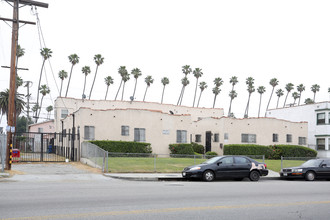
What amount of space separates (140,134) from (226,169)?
1565 cm

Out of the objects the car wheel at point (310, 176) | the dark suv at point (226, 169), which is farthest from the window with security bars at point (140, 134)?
the car wheel at point (310, 176)

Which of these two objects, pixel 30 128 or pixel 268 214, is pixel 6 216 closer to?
pixel 268 214

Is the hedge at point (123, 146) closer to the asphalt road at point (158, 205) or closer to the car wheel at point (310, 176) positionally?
the car wheel at point (310, 176)

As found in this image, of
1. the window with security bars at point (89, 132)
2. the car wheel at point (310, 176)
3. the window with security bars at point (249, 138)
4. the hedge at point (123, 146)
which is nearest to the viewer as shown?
the car wheel at point (310, 176)

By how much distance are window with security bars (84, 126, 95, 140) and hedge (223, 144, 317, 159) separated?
13.5 metres

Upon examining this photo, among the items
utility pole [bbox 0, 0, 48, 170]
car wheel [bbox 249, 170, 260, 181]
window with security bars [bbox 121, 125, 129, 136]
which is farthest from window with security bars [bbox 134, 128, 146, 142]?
car wheel [bbox 249, 170, 260, 181]

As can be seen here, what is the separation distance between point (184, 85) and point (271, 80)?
67.9 feet

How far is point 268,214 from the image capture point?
8.58 meters

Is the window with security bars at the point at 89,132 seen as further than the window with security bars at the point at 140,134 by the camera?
No

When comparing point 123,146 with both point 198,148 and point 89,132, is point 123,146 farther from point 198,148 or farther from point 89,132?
point 198,148

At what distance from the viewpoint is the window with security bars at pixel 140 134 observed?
32906 millimetres

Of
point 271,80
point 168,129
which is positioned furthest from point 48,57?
point 271,80

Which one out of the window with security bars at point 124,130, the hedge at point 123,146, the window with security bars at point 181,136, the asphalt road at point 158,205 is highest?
the window with security bars at point 124,130

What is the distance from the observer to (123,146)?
1211 inches
